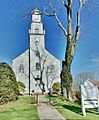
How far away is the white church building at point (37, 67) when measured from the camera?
4728 cm

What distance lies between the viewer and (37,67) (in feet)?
158

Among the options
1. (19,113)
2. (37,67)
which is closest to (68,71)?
(19,113)

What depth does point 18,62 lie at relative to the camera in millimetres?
47938

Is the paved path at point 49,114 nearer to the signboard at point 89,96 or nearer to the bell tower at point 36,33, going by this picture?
the signboard at point 89,96

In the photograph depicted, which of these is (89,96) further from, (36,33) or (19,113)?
(36,33)

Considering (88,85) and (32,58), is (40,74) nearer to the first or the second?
(32,58)

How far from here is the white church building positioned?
47.3 metres

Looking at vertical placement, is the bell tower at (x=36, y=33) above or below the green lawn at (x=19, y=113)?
above

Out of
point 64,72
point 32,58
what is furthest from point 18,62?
point 64,72

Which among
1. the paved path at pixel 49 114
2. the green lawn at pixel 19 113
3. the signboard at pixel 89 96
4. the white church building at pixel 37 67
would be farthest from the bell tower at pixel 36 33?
the signboard at pixel 89 96

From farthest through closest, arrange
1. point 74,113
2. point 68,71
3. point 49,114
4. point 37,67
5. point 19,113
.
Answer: point 37,67 → point 68,71 → point 74,113 → point 19,113 → point 49,114

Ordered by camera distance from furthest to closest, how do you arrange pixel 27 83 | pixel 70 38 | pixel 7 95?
pixel 27 83 → pixel 70 38 → pixel 7 95

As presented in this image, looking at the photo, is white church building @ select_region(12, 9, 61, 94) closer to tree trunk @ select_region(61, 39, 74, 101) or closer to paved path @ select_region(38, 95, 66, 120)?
tree trunk @ select_region(61, 39, 74, 101)

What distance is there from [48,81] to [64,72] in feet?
98.5
